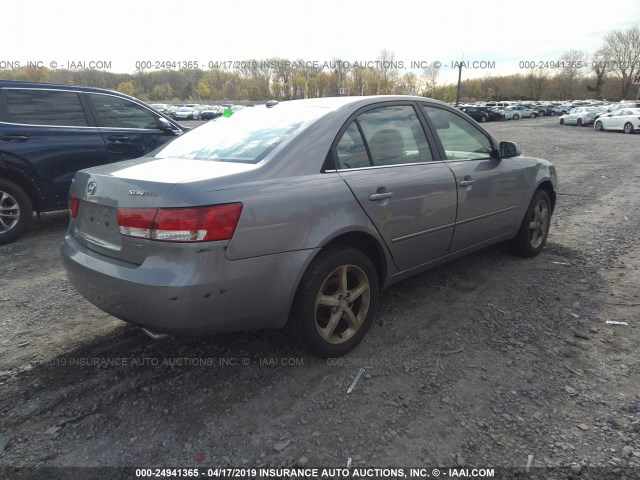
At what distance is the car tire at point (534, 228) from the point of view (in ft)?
14.9

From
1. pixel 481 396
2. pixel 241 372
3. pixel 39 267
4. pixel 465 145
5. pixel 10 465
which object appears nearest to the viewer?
pixel 10 465

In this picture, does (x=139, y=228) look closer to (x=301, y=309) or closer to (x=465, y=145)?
(x=301, y=309)

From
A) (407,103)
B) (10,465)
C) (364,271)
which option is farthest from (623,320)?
(10,465)

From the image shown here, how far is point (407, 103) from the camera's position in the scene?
11.4 feet

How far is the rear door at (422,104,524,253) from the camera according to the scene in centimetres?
361

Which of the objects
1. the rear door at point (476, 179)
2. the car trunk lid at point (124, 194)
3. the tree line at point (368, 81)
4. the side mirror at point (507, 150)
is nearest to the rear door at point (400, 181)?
the rear door at point (476, 179)

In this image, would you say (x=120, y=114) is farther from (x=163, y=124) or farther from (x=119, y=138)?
(x=163, y=124)

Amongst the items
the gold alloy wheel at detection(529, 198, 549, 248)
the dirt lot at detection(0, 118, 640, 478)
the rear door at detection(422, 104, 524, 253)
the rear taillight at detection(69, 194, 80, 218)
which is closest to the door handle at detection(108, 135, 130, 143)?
the dirt lot at detection(0, 118, 640, 478)

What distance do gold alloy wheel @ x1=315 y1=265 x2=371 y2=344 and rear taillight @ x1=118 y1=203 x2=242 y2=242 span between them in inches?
29.3

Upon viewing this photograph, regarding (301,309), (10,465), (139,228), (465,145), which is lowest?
(10,465)

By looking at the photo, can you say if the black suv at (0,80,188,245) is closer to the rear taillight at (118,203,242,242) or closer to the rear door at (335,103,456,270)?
the rear taillight at (118,203,242,242)

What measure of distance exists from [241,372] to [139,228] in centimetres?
111

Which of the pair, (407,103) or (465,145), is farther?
(465,145)

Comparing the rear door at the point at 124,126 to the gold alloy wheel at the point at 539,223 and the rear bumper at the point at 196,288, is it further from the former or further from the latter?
the gold alloy wheel at the point at 539,223
